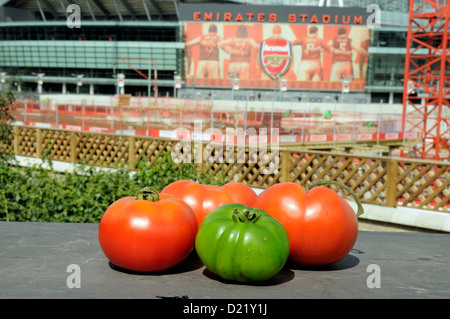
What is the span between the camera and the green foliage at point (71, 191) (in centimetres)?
720

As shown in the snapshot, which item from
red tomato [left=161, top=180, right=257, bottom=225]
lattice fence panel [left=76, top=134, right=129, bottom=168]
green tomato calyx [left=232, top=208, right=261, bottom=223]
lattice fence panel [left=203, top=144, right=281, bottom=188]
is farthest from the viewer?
lattice fence panel [left=76, top=134, right=129, bottom=168]

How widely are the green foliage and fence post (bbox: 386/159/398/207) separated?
359 cm

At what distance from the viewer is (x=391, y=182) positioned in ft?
34.3

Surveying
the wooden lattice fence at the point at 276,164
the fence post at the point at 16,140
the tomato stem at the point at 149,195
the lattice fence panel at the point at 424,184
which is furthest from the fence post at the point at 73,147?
the tomato stem at the point at 149,195

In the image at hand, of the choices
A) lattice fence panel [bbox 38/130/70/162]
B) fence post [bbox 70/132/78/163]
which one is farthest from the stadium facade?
fence post [bbox 70/132/78/163]

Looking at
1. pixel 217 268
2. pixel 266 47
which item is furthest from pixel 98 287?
pixel 266 47

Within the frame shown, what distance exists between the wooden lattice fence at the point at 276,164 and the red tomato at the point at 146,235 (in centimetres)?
775

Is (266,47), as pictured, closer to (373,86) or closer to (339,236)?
(373,86)

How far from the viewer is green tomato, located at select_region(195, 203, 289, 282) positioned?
229 centimetres

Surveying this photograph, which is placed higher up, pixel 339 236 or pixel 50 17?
pixel 50 17

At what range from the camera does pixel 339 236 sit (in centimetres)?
266

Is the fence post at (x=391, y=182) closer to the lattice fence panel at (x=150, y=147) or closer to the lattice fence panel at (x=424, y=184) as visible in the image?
the lattice fence panel at (x=424, y=184)

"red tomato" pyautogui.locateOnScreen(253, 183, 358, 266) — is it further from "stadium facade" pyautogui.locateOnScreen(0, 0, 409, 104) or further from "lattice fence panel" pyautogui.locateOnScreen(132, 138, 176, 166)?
"stadium facade" pyautogui.locateOnScreen(0, 0, 409, 104)
